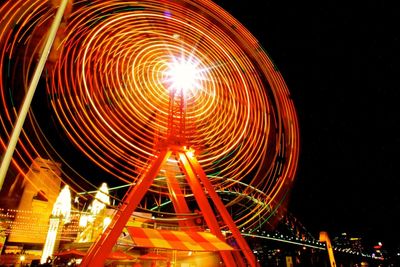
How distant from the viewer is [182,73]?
39.0ft

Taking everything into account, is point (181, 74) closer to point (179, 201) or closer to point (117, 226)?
point (179, 201)

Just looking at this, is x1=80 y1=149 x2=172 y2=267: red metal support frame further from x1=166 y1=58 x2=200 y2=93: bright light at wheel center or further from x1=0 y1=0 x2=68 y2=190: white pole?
x1=0 y1=0 x2=68 y2=190: white pole

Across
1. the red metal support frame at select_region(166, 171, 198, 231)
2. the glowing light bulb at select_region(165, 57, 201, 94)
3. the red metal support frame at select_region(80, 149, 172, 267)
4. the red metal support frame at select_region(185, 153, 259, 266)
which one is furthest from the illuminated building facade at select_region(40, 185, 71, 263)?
the red metal support frame at select_region(185, 153, 259, 266)

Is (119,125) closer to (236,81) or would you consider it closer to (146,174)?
(146,174)

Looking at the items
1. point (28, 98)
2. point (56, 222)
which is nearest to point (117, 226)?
point (28, 98)

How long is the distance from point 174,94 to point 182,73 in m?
1.07

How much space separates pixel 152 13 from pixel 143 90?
3.00m

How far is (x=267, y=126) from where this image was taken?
12.4 meters

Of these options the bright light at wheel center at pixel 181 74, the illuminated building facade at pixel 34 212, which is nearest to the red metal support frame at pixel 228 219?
the bright light at wheel center at pixel 181 74

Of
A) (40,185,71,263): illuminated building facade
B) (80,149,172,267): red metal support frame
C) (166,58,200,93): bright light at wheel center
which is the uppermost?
(166,58,200,93): bright light at wheel center

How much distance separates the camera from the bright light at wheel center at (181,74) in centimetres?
1188

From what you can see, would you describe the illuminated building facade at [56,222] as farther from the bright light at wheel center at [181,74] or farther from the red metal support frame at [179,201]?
the bright light at wheel center at [181,74]

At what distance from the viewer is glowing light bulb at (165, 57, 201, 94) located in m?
11.9

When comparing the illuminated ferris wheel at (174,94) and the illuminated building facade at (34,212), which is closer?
the illuminated ferris wheel at (174,94)
